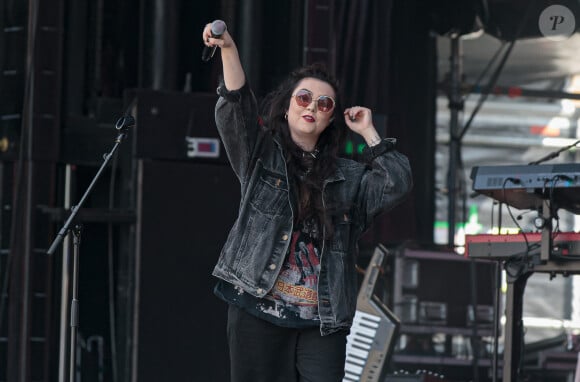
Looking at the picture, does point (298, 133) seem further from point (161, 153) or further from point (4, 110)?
point (4, 110)

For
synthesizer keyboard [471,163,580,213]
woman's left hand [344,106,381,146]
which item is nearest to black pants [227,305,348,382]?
woman's left hand [344,106,381,146]

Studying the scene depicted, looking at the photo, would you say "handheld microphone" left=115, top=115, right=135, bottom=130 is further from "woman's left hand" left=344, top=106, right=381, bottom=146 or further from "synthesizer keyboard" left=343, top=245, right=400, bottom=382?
"synthesizer keyboard" left=343, top=245, right=400, bottom=382

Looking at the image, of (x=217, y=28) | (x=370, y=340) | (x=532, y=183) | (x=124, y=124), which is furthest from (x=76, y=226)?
(x=370, y=340)

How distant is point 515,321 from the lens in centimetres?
545

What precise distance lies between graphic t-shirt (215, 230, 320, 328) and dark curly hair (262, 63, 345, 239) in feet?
0.41

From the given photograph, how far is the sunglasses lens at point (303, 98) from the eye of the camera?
3867mm

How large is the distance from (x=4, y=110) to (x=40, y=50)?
436 mm

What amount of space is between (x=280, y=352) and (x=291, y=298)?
0.18 m

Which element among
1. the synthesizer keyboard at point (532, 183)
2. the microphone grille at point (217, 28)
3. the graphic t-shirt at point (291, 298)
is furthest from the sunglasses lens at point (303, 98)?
→ the synthesizer keyboard at point (532, 183)

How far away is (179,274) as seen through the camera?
22.5 ft

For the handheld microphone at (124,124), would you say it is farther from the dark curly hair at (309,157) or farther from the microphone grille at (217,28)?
the microphone grille at (217,28)

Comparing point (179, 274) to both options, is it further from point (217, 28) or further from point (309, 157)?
point (217, 28)

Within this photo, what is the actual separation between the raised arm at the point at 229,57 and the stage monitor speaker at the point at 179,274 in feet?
10.1

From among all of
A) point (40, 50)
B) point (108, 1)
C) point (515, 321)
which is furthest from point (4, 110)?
point (515, 321)
